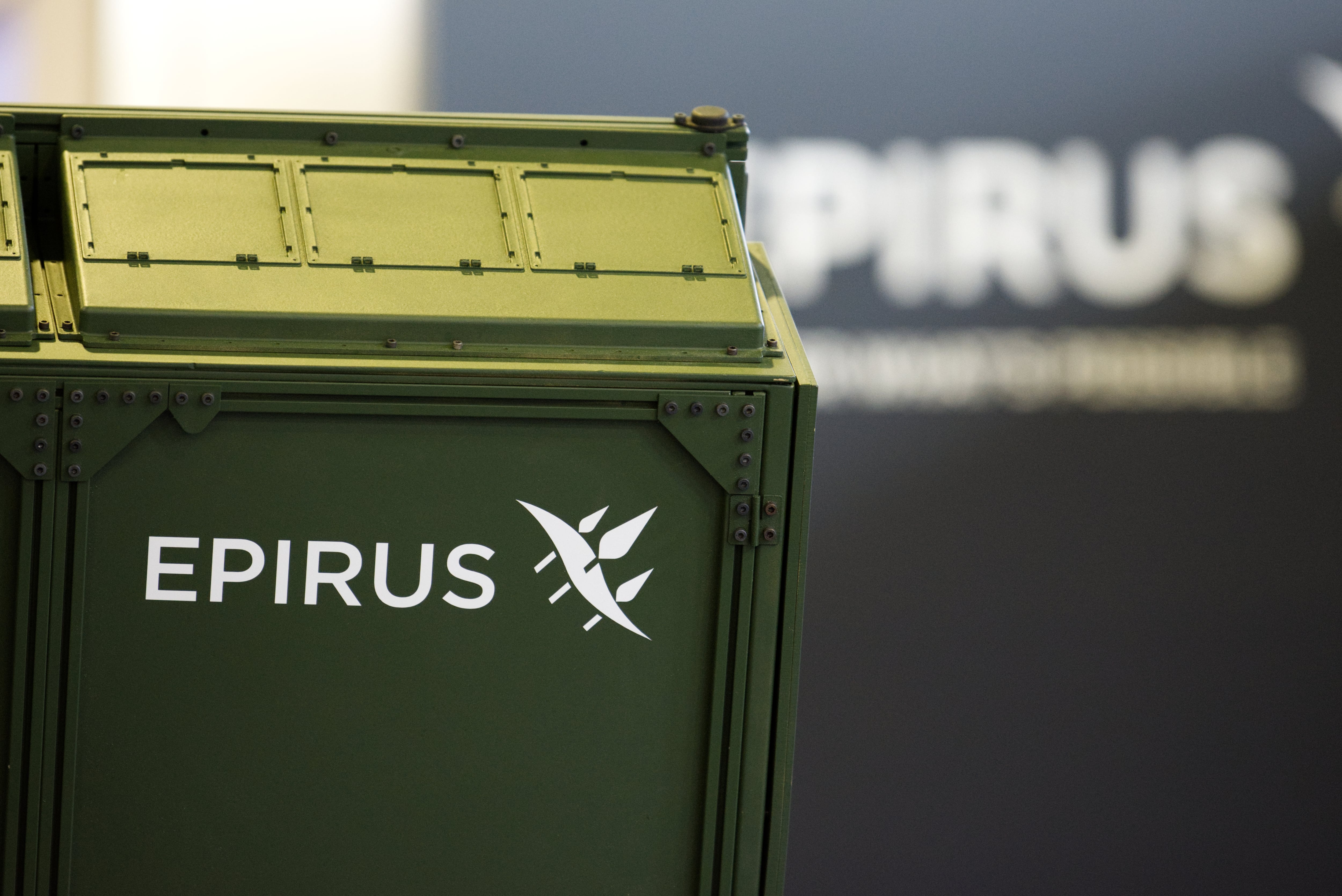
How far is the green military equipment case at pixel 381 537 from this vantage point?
224 centimetres

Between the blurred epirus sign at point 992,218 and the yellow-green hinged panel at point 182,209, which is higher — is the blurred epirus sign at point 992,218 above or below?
above

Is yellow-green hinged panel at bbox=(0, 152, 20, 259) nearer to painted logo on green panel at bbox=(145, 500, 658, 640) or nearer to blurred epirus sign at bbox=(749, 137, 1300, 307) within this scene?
painted logo on green panel at bbox=(145, 500, 658, 640)

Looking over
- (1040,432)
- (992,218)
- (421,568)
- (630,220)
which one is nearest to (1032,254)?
(992,218)

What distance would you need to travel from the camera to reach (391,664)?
232 cm

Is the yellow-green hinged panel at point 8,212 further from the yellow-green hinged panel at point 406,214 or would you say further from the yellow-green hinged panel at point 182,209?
the yellow-green hinged panel at point 406,214

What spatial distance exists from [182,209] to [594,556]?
0.96 meters

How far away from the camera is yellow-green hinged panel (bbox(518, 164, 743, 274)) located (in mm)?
2416

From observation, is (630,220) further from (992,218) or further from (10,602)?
(992,218)

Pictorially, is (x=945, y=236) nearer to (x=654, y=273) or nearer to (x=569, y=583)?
(x=654, y=273)

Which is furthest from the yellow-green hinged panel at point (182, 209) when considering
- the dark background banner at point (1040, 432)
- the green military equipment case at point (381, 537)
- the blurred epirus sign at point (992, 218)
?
the blurred epirus sign at point (992, 218)

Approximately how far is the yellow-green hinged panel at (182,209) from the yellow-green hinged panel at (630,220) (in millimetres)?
453

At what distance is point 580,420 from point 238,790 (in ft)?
2.89

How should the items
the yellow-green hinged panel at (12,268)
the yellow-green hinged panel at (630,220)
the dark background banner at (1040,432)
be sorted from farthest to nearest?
the dark background banner at (1040,432), the yellow-green hinged panel at (630,220), the yellow-green hinged panel at (12,268)

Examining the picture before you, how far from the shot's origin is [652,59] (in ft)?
13.1
